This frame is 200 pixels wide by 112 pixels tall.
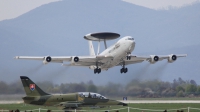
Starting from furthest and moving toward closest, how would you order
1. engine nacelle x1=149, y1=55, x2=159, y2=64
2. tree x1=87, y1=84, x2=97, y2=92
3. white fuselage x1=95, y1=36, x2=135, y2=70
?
tree x1=87, y1=84, x2=97, y2=92 < engine nacelle x1=149, y1=55, x2=159, y2=64 < white fuselage x1=95, y1=36, x2=135, y2=70

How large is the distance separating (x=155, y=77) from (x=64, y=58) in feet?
48.9

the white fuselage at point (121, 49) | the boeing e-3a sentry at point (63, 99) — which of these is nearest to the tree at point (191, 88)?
the white fuselage at point (121, 49)

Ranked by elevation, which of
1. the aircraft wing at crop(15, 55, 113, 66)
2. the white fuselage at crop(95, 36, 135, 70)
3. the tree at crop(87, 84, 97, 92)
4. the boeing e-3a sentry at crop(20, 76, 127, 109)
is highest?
the white fuselage at crop(95, 36, 135, 70)

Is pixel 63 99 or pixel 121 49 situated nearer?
pixel 63 99

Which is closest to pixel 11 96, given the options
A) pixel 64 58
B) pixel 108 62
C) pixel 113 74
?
pixel 64 58

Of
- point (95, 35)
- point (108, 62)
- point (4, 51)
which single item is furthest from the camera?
point (4, 51)

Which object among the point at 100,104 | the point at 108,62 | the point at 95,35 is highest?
the point at 95,35

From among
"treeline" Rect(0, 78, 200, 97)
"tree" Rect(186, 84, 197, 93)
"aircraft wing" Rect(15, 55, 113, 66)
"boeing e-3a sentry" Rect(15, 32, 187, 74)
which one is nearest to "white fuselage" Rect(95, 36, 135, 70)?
"boeing e-3a sentry" Rect(15, 32, 187, 74)

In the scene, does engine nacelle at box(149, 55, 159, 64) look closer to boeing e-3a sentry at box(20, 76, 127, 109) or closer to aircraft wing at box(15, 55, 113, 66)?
aircraft wing at box(15, 55, 113, 66)

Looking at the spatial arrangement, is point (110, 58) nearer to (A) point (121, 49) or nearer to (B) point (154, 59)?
(A) point (121, 49)

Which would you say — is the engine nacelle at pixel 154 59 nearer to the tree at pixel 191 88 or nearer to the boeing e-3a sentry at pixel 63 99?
the tree at pixel 191 88

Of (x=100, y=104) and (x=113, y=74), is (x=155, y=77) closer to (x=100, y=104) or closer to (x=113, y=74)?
(x=113, y=74)

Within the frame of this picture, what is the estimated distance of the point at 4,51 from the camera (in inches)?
6998

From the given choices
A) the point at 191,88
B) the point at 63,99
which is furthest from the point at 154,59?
the point at 63,99
